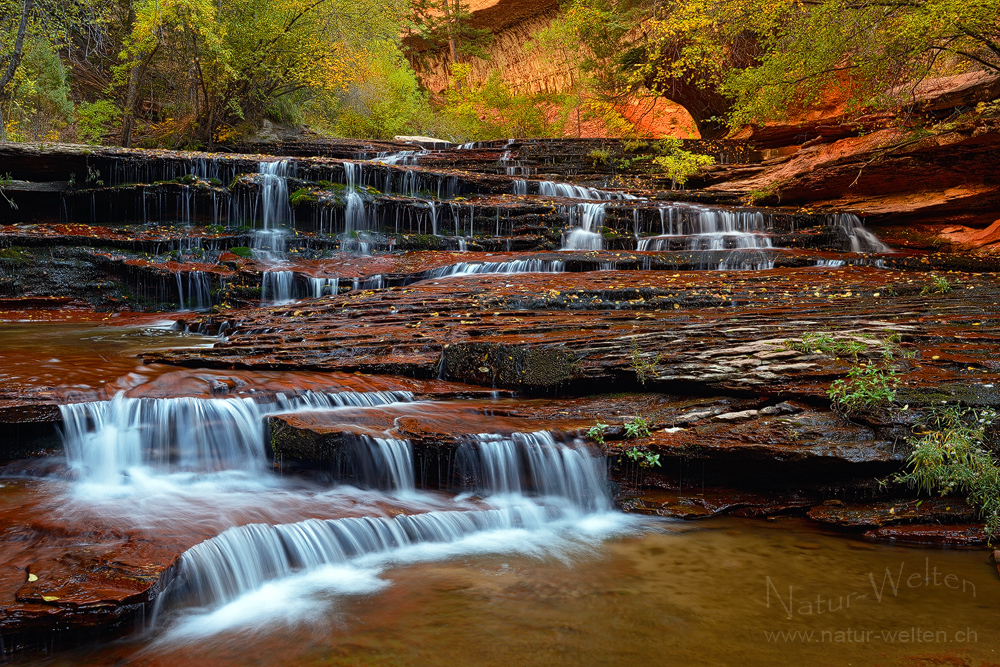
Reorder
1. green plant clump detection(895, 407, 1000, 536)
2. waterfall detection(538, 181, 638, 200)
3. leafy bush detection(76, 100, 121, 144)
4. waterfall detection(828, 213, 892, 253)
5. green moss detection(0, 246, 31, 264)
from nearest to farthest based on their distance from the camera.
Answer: green plant clump detection(895, 407, 1000, 536), green moss detection(0, 246, 31, 264), waterfall detection(828, 213, 892, 253), waterfall detection(538, 181, 638, 200), leafy bush detection(76, 100, 121, 144)

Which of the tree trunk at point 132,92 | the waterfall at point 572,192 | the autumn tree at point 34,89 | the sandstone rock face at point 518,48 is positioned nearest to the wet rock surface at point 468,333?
the waterfall at point 572,192

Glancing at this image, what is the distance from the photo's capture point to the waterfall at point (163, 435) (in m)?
5.02

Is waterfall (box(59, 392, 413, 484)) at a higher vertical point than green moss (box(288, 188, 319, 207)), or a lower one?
lower

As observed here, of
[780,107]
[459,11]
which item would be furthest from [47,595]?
[459,11]

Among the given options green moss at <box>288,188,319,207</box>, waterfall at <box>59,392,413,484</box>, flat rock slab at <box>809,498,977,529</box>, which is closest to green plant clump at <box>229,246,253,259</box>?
green moss at <box>288,188,319,207</box>

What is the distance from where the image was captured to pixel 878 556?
4.18m

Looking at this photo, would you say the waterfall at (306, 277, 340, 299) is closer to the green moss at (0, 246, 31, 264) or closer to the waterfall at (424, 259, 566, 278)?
the waterfall at (424, 259, 566, 278)

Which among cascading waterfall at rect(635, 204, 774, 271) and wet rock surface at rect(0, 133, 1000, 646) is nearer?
wet rock surface at rect(0, 133, 1000, 646)

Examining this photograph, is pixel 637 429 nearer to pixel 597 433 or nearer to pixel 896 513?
pixel 597 433

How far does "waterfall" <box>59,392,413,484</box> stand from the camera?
5.02 m

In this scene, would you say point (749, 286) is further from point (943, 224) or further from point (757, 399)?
point (943, 224)

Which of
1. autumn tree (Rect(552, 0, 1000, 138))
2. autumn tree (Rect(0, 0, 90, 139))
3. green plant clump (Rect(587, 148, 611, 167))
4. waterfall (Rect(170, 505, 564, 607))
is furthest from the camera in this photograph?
green plant clump (Rect(587, 148, 611, 167))

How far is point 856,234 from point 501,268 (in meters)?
8.53

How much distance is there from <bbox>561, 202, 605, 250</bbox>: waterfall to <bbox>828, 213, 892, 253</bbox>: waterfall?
549 centimetres
